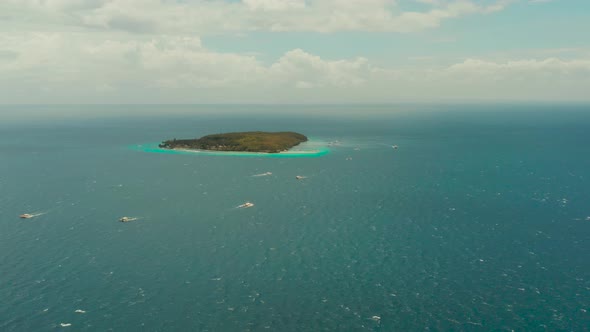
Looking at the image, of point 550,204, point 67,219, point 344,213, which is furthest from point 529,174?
point 67,219

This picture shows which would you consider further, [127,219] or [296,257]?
[127,219]

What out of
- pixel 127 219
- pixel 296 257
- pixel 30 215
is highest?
pixel 30 215

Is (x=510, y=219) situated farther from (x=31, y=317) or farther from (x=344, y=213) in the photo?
(x=31, y=317)

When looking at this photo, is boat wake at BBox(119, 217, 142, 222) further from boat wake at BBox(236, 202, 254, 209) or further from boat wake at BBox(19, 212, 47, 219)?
boat wake at BBox(236, 202, 254, 209)

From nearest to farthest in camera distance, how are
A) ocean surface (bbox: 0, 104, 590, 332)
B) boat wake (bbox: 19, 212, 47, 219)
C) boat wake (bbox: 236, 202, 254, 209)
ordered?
ocean surface (bbox: 0, 104, 590, 332) → boat wake (bbox: 19, 212, 47, 219) → boat wake (bbox: 236, 202, 254, 209)

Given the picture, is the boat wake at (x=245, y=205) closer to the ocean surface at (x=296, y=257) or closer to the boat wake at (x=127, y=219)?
the ocean surface at (x=296, y=257)

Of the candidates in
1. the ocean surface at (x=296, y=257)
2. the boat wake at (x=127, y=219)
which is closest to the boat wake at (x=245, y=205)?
the ocean surface at (x=296, y=257)

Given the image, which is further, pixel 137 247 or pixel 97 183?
pixel 97 183

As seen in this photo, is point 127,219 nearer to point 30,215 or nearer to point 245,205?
point 30,215

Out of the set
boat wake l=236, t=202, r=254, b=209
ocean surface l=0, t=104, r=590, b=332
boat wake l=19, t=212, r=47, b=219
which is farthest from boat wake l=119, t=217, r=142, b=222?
boat wake l=236, t=202, r=254, b=209

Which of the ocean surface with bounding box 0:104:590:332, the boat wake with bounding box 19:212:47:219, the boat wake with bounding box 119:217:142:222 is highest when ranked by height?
the boat wake with bounding box 19:212:47:219

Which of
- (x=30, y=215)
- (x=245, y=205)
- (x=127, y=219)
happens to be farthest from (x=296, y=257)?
(x=30, y=215)
